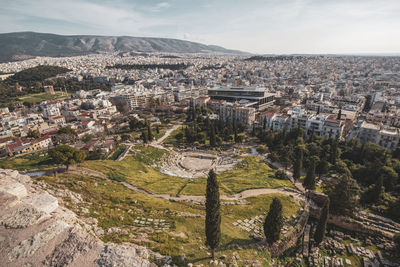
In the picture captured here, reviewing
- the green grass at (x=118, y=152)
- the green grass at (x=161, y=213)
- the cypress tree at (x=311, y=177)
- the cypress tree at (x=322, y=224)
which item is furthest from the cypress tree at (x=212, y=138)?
the cypress tree at (x=322, y=224)

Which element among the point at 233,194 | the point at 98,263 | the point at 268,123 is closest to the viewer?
the point at 98,263

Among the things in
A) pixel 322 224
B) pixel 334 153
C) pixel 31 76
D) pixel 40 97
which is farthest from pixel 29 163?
pixel 31 76

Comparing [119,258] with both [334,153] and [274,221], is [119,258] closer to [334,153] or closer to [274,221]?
[274,221]

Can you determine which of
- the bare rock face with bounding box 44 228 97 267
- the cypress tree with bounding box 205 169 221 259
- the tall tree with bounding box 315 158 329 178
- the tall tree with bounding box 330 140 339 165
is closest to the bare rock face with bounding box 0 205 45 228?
the bare rock face with bounding box 44 228 97 267

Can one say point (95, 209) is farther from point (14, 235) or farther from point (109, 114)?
point (109, 114)

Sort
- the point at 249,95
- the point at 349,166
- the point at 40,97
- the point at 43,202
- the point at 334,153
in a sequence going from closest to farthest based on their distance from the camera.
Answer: the point at 43,202 → the point at 349,166 → the point at 334,153 → the point at 249,95 → the point at 40,97

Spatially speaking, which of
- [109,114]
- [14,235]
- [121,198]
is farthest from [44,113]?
[14,235]
